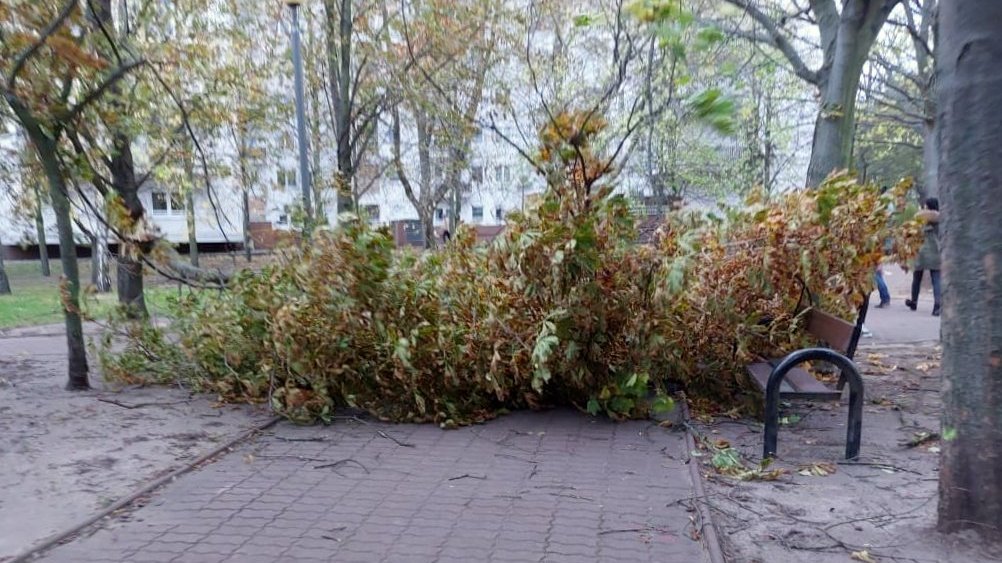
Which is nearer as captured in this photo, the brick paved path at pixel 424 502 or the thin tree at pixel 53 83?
the brick paved path at pixel 424 502

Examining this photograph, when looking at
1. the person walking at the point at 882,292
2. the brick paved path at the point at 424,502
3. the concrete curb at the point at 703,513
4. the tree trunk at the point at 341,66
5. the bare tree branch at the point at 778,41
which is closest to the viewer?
the concrete curb at the point at 703,513

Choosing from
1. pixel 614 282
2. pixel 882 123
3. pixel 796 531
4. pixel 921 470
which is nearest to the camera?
pixel 796 531

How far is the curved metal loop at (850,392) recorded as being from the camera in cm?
483

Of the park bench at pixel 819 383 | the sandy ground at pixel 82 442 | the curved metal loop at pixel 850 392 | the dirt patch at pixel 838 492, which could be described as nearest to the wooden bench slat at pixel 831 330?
the park bench at pixel 819 383

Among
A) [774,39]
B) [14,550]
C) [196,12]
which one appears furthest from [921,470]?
Result: [196,12]

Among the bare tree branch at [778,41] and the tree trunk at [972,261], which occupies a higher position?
the bare tree branch at [778,41]

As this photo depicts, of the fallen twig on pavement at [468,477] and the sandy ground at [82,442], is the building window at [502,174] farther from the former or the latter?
the fallen twig on pavement at [468,477]

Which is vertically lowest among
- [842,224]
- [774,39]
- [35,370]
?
[35,370]

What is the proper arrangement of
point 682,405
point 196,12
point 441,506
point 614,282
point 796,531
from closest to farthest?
point 796,531
point 441,506
point 614,282
point 682,405
point 196,12

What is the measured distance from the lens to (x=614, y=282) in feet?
20.1

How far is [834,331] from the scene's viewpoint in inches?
239

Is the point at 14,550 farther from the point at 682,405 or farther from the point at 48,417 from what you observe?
the point at 682,405

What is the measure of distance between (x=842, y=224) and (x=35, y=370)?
A: 902cm

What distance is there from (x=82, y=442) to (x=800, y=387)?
18.0ft
